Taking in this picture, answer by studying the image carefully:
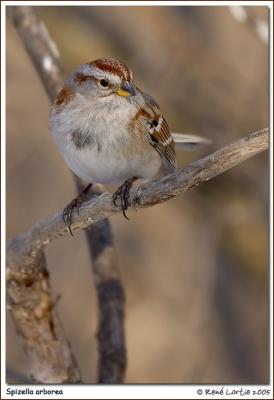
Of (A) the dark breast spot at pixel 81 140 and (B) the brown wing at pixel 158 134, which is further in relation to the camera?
(B) the brown wing at pixel 158 134

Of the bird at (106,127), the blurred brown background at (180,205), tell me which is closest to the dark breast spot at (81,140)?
the bird at (106,127)

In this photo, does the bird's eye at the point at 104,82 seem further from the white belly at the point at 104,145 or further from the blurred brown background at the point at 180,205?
the blurred brown background at the point at 180,205

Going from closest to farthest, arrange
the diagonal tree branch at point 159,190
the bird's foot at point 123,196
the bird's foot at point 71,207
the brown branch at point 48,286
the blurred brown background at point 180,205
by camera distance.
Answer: the diagonal tree branch at point 159,190 → the bird's foot at point 123,196 → the bird's foot at point 71,207 → the brown branch at point 48,286 → the blurred brown background at point 180,205

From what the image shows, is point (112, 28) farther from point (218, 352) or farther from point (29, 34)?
point (218, 352)

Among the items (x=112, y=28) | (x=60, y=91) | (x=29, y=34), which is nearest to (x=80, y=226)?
(x=60, y=91)

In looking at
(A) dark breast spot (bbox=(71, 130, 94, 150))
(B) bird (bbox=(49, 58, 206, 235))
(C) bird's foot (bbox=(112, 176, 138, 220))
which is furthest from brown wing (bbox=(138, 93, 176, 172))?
(C) bird's foot (bbox=(112, 176, 138, 220))

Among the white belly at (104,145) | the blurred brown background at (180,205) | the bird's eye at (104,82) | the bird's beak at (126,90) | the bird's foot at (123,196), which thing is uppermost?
the bird's eye at (104,82)
